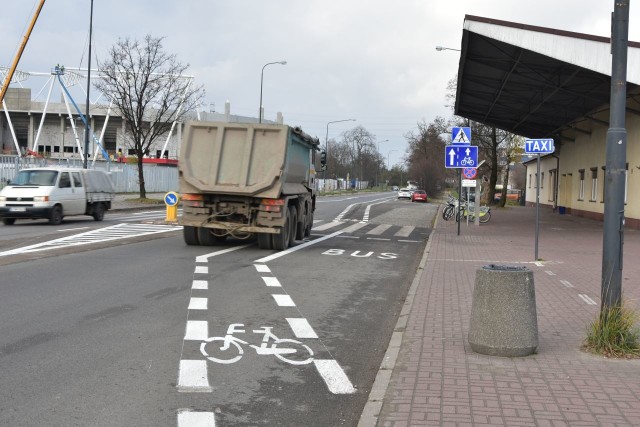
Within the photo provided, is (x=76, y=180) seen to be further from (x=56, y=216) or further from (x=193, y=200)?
(x=193, y=200)

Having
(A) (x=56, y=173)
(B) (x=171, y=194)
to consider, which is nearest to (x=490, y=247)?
(B) (x=171, y=194)

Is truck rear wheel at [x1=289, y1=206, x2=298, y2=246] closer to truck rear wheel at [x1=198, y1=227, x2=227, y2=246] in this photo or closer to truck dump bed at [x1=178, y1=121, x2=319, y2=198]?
truck dump bed at [x1=178, y1=121, x2=319, y2=198]

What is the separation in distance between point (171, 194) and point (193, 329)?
53.8 feet

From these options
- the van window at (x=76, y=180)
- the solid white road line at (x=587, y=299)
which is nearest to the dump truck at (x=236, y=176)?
the solid white road line at (x=587, y=299)

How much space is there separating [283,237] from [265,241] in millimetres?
441

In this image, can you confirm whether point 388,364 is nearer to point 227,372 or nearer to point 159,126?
point 227,372

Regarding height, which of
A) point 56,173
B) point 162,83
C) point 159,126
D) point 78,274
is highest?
point 162,83

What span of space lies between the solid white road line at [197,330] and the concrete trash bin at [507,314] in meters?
2.90

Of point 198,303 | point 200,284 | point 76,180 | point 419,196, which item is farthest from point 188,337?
point 419,196

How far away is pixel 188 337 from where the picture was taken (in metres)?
6.82

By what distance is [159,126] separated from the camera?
38.5m

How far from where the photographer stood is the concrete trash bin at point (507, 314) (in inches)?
236

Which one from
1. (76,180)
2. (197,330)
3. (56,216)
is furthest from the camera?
(76,180)

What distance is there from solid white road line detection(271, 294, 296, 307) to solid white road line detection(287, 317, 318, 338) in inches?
35.4
